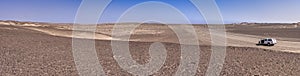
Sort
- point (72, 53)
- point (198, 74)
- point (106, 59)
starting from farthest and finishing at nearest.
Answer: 1. point (72, 53)
2. point (106, 59)
3. point (198, 74)

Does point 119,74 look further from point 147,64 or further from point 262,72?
point 262,72

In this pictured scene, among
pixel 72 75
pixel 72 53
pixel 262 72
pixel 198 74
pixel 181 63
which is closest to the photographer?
pixel 72 75

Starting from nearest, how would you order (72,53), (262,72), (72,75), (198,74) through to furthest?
(72,75) < (198,74) < (262,72) < (72,53)

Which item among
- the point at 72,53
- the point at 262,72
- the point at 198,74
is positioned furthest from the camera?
the point at 72,53

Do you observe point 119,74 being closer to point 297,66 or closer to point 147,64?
point 147,64

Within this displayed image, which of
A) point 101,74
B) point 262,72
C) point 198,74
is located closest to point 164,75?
point 198,74

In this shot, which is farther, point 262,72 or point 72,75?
point 262,72

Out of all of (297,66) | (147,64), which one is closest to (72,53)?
(147,64)

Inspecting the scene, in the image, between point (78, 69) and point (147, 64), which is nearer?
point (78, 69)
